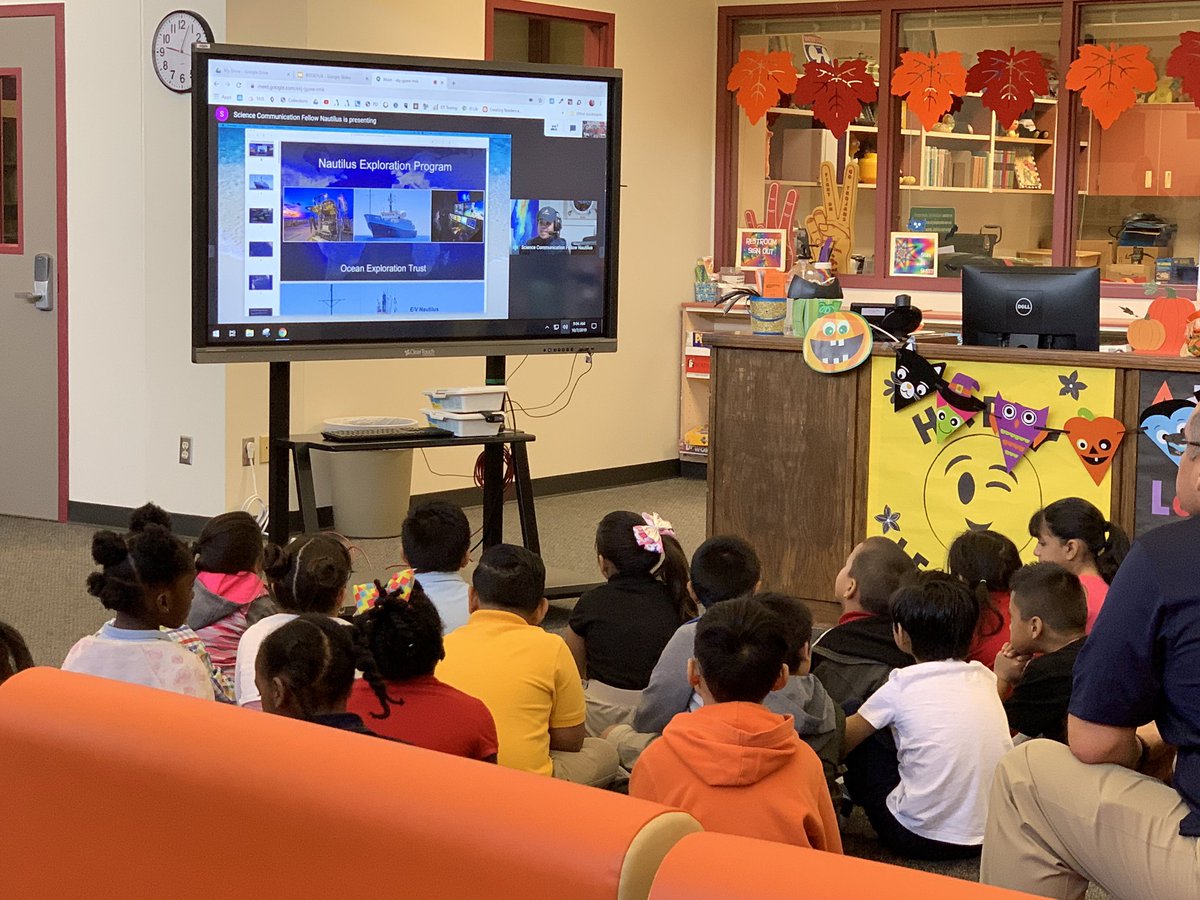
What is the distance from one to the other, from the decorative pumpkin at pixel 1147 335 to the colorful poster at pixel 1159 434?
0.22 meters

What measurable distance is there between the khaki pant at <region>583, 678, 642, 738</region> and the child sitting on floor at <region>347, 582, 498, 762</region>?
91 cm

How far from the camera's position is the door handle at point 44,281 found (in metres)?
6.48

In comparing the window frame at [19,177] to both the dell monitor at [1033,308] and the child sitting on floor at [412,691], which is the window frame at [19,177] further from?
the child sitting on floor at [412,691]

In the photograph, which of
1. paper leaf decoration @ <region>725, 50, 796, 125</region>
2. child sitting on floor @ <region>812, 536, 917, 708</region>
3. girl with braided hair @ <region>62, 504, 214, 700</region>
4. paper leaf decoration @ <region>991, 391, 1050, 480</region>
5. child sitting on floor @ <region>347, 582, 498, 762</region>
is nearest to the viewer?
child sitting on floor @ <region>347, 582, 498, 762</region>

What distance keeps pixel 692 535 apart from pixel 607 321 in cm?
147

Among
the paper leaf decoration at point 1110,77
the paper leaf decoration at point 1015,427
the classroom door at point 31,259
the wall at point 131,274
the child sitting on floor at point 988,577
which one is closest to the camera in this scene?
the child sitting on floor at point 988,577

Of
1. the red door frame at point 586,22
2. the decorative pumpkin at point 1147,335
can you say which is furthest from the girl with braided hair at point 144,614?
the red door frame at point 586,22

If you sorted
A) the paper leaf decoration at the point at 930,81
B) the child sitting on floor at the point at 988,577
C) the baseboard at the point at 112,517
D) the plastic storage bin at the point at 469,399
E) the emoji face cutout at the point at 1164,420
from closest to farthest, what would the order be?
the child sitting on floor at the point at 988,577
the emoji face cutout at the point at 1164,420
the plastic storage bin at the point at 469,399
the baseboard at the point at 112,517
the paper leaf decoration at the point at 930,81

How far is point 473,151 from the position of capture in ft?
17.1

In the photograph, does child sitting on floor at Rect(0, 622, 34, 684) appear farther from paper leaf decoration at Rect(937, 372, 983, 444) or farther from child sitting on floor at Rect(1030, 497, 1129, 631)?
paper leaf decoration at Rect(937, 372, 983, 444)

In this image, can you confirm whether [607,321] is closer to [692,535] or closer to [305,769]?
[692,535]

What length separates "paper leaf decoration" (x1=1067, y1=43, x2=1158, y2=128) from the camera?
7.20 metres

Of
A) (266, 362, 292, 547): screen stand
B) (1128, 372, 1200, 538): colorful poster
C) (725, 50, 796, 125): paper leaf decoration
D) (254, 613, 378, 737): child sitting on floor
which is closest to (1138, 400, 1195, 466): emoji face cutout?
(1128, 372, 1200, 538): colorful poster

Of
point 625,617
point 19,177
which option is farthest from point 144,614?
point 19,177
